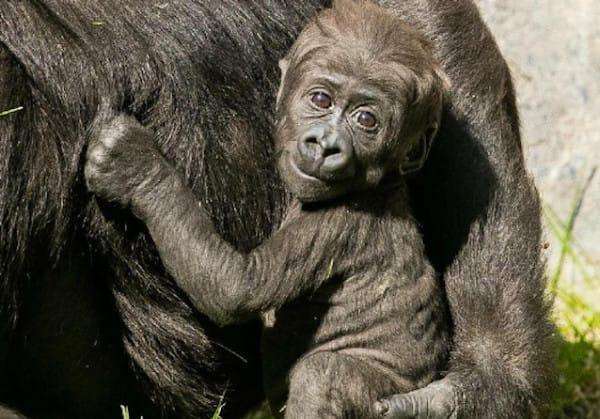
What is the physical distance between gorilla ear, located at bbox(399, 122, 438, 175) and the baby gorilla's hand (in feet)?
1.99

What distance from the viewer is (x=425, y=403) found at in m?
3.09

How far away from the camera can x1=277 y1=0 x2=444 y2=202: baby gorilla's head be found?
9.51 ft

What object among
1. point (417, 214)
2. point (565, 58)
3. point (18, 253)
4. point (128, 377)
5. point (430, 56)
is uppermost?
point (430, 56)

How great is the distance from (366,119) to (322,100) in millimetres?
112

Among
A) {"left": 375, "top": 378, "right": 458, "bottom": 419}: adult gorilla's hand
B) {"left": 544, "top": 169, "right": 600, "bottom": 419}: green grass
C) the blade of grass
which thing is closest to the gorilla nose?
{"left": 375, "top": 378, "right": 458, "bottom": 419}: adult gorilla's hand

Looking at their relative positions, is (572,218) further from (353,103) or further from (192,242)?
(192,242)

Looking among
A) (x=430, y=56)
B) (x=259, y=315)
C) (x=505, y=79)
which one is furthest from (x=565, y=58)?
(x=259, y=315)

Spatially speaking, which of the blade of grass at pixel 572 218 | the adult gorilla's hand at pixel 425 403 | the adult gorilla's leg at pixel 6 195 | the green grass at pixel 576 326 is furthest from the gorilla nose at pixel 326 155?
the blade of grass at pixel 572 218

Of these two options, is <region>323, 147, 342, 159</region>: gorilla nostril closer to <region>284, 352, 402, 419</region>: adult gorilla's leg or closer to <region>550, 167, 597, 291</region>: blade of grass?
<region>284, 352, 402, 419</region>: adult gorilla's leg

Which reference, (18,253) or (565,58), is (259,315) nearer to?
(18,253)

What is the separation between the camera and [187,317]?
332cm

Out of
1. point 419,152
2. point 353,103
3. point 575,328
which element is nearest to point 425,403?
point 419,152

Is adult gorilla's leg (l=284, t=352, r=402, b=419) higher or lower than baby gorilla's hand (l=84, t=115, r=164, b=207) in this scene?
lower

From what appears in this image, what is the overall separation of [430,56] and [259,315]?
77 cm
